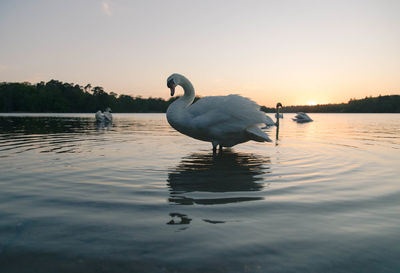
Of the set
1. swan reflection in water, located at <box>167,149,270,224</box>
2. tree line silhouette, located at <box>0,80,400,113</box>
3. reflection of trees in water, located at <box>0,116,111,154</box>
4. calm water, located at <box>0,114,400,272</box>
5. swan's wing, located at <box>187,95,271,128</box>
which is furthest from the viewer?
tree line silhouette, located at <box>0,80,400,113</box>

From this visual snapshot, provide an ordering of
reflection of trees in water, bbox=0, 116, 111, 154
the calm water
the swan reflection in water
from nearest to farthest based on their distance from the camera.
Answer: the calm water, the swan reflection in water, reflection of trees in water, bbox=0, 116, 111, 154

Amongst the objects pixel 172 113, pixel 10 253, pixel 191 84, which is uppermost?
pixel 191 84

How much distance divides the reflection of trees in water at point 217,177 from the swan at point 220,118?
585 mm

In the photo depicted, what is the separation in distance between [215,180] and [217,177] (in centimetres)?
23

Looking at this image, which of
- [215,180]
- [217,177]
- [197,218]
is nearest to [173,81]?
[217,177]

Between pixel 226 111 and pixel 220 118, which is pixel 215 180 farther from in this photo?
pixel 226 111

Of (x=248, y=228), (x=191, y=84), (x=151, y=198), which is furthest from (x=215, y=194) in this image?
(x=191, y=84)

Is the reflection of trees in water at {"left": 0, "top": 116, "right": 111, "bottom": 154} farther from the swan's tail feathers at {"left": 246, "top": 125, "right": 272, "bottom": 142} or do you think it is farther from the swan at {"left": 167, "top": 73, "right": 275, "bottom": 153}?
the swan's tail feathers at {"left": 246, "top": 125, "right": 272, "bottom": 142}

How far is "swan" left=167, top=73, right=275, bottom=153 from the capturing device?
7027mm

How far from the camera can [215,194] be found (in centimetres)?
407

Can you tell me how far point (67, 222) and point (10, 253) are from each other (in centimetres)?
66

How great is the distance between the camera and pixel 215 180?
16.3 ft

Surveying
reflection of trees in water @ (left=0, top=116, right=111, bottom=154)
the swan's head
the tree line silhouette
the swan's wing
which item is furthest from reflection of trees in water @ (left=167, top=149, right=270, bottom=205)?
the tree line silhouette

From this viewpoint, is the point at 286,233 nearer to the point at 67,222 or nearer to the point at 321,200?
the point at 321,200
